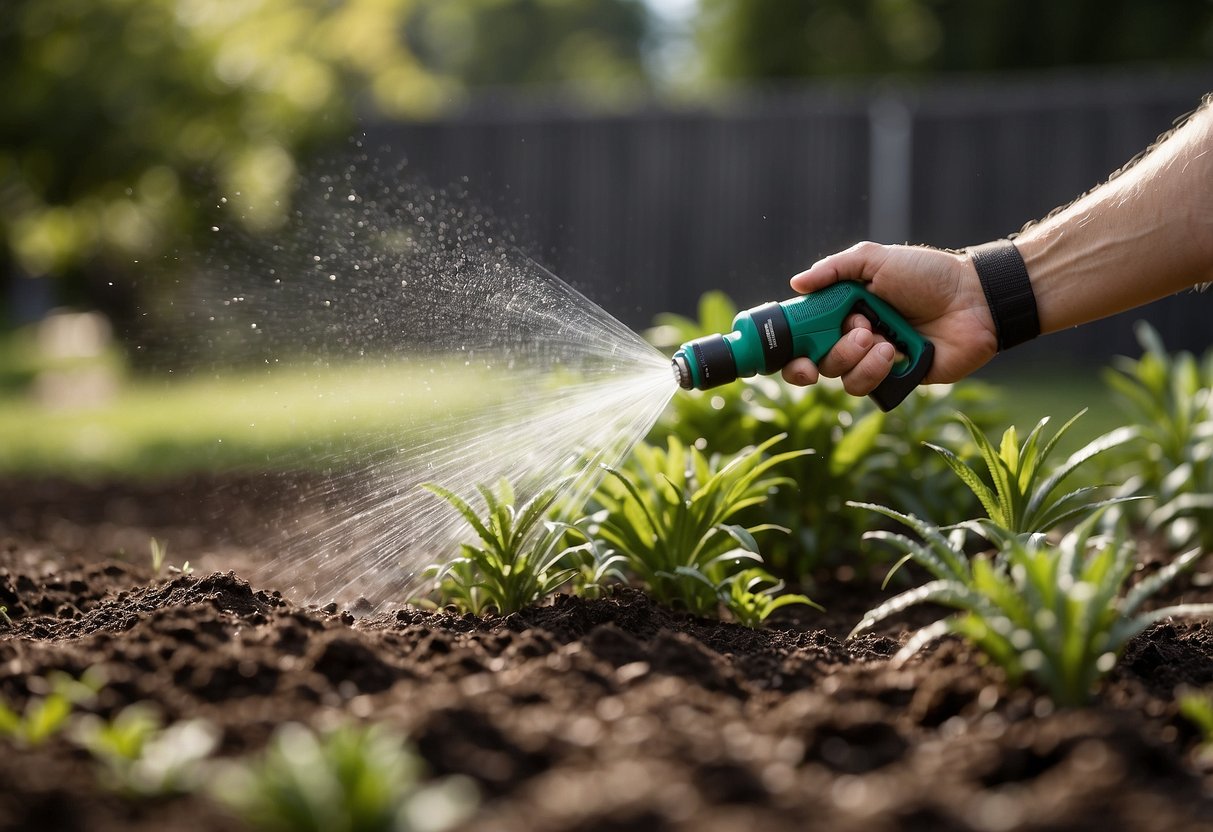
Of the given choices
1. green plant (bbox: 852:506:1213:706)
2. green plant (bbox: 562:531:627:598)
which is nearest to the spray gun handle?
green plant (bbox: 562:531:627:598)

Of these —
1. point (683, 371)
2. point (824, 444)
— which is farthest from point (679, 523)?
point (824, 444)

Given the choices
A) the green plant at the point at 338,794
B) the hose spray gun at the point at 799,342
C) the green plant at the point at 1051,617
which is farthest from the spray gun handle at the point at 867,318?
the green plant at the point at 338,794

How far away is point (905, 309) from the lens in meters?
3.26

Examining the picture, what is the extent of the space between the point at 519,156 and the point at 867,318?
11.2m

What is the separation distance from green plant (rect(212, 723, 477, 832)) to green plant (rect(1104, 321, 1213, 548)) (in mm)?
2915

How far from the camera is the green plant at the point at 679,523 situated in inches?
118

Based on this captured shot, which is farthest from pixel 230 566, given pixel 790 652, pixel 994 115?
pixel 994 115

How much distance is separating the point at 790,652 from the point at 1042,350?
450 inches

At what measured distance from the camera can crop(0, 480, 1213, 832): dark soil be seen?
1.59 metres

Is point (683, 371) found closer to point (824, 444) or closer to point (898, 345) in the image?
point (898, 345)

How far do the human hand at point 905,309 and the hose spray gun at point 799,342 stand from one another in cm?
4

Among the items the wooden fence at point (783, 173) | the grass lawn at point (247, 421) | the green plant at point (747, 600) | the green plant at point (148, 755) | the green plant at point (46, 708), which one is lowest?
the green plant at point (747, 600)

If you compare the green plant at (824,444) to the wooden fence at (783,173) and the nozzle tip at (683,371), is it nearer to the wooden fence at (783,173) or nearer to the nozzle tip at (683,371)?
the nozzle tip at (683,371)

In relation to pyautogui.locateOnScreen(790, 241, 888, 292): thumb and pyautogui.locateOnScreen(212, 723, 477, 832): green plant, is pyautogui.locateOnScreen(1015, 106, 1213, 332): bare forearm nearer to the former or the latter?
pyautogui.locateOnScreen(790, 241, 888, 292): thumb
